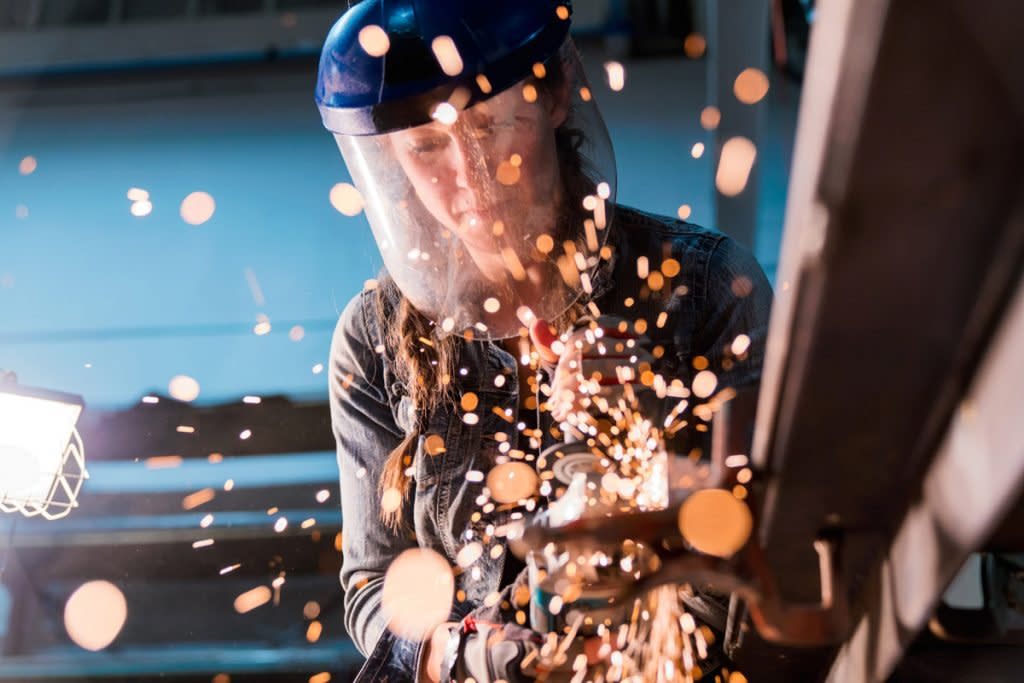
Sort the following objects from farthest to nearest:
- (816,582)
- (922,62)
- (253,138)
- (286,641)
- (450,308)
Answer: (253,138), (286,641), (450,308), (816,582), (922,62)

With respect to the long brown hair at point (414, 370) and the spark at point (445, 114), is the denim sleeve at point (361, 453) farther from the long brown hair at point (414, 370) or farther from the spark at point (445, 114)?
the spark at point (445, 114)

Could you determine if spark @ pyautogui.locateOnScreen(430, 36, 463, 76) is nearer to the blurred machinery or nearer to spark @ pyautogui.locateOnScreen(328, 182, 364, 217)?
the blurred machinery

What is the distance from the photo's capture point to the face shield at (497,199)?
132 cm

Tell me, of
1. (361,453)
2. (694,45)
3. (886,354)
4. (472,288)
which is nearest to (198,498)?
(361,453)

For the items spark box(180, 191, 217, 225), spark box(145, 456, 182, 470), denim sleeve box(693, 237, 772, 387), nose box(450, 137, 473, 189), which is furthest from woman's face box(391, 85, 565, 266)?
spark box(180, 191, 217, 225)

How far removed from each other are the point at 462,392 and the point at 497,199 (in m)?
0.38

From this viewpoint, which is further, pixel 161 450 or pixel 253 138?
pixel 253 138

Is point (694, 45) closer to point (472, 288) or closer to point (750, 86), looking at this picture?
point (750, 86)

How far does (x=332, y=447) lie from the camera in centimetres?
292

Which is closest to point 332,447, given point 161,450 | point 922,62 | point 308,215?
point 161,450

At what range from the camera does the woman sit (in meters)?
1.29

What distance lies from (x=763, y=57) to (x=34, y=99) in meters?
2.89

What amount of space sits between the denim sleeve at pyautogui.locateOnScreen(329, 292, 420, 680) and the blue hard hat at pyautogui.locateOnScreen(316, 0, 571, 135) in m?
0.45

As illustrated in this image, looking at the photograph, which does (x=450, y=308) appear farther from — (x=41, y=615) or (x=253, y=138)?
(x=41, y=615)
